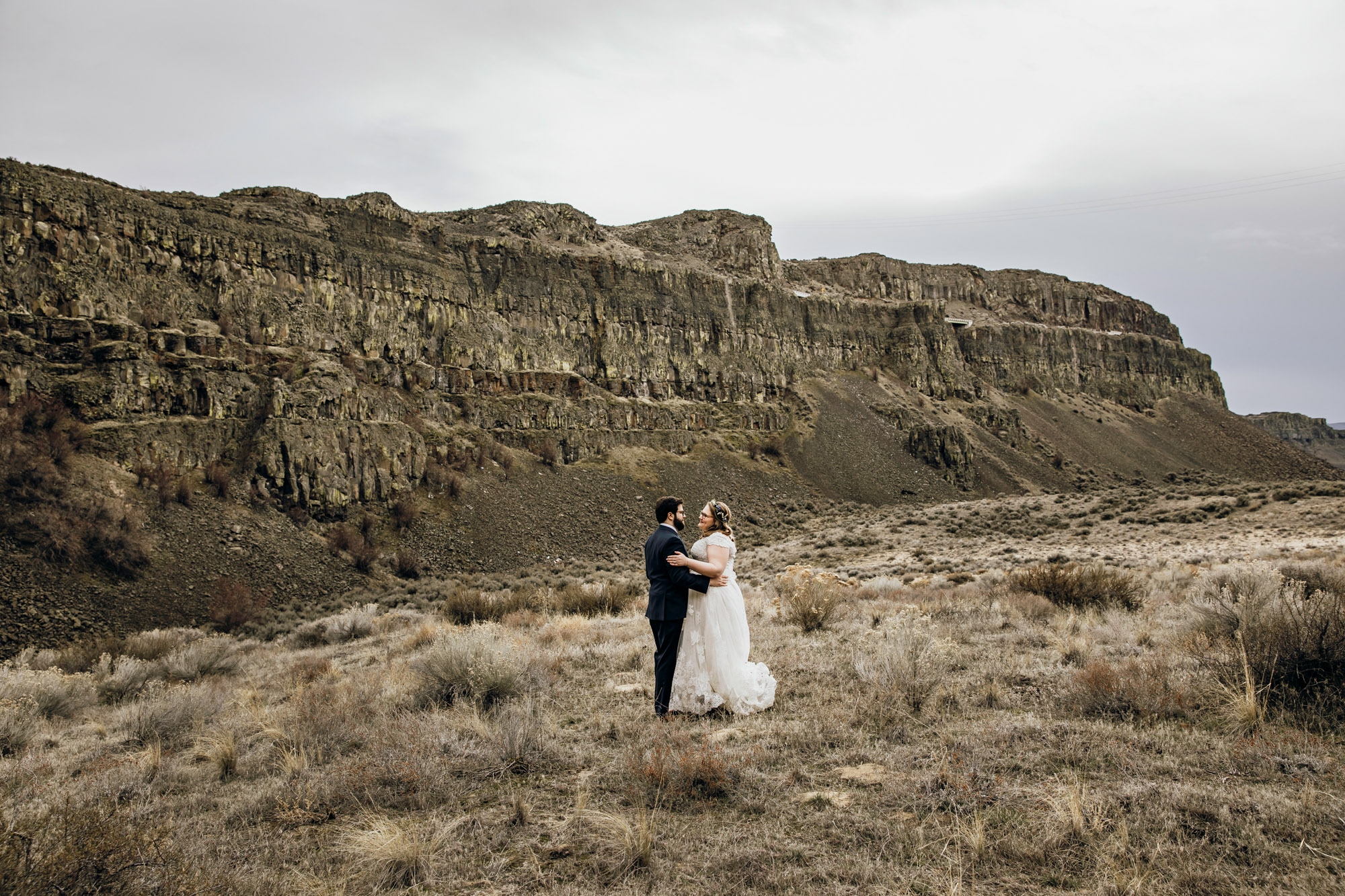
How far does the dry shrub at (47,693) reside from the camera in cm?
834

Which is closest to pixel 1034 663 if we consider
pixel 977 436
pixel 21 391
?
pixel 21 391

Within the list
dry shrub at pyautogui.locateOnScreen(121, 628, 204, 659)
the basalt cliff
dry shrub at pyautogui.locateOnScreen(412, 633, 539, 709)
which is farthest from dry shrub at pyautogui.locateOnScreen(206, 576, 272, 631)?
dry shrub at pyautogui.locateOnScreen(412, 633, 539, 709)

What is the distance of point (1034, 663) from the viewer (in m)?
6.71

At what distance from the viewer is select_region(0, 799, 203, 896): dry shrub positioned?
2.66 m

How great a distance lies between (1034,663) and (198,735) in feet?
28.0

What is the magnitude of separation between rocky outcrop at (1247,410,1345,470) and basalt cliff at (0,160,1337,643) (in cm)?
8190

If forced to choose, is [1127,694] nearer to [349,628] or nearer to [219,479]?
[349,628]

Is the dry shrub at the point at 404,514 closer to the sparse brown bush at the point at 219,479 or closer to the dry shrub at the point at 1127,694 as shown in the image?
the sparse brown bush at the point at 219,479

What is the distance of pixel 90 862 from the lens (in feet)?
9.29

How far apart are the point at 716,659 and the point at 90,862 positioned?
4.26 m

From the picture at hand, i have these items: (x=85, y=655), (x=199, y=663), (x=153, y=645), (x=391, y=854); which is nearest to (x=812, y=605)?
(x=391, y=854)

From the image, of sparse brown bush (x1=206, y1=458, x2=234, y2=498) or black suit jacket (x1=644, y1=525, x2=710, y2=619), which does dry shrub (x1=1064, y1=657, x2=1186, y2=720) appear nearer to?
black suit jacket (x1=644, y1=525, x2=710, y2=619)

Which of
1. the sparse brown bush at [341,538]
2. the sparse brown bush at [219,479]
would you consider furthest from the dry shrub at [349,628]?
the sparse brown bush at [219,479]

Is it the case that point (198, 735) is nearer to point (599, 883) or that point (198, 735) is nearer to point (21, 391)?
point (599, 883)
